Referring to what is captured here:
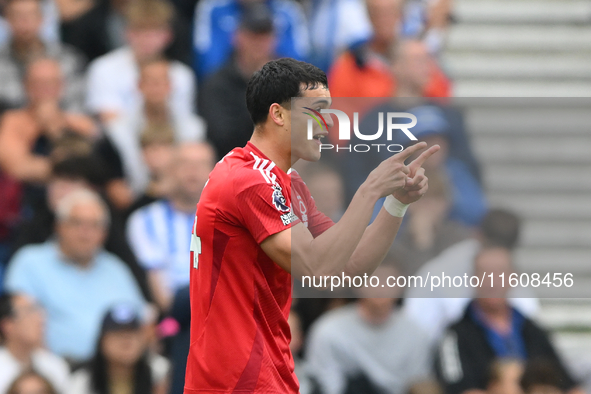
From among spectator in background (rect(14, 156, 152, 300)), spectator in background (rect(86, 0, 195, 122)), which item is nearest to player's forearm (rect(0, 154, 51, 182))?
spectator in background (rect(14, 156, 152, 300))

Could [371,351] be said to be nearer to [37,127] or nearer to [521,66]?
[37,127]

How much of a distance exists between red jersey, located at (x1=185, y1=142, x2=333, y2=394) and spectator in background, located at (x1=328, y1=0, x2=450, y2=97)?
4.38 meters

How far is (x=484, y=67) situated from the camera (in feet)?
28.7

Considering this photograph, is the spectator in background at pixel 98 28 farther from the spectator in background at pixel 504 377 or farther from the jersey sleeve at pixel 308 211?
the jersey sleeve at pixel 308 211

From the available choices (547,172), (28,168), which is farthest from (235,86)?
(547,172)

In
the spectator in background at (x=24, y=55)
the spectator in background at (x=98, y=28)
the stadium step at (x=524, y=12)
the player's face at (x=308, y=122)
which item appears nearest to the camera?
the player's face at (x=308, y=122)

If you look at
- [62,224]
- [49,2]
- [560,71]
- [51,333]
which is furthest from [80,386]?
[560,71]

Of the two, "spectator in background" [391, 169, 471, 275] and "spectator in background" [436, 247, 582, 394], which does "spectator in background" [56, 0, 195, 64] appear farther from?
"spectator in background" [436, 247, 582, 394]

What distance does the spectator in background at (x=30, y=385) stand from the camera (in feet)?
17.9

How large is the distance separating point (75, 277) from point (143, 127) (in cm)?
146

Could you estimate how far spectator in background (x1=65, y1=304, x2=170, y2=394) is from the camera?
555 cm

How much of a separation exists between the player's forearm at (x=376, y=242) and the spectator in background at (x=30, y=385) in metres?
3.03

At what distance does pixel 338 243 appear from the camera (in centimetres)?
282

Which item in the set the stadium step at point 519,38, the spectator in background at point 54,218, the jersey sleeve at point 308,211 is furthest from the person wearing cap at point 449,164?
the stadium step at point 519,38
